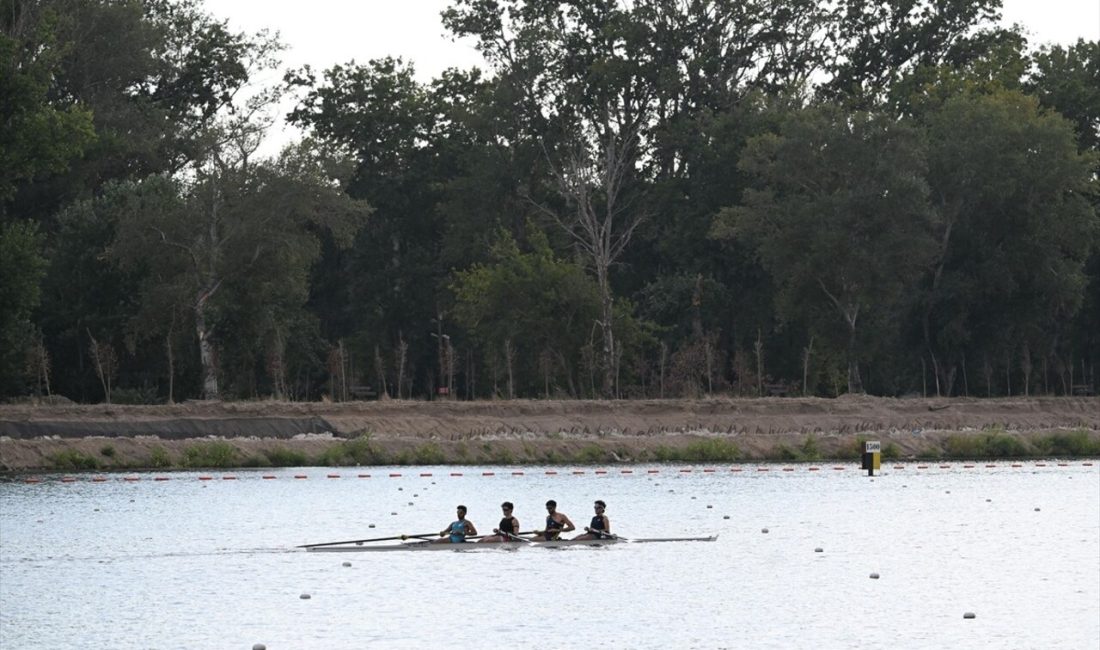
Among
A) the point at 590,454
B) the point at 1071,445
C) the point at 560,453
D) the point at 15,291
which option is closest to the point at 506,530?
the point at 560,453

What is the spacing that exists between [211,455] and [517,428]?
46.7 ft

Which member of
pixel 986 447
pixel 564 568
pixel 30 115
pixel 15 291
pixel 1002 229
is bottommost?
pixel 564 568

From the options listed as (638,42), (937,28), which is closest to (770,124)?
(638,42)

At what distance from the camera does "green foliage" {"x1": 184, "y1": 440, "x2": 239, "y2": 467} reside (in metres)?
75.1

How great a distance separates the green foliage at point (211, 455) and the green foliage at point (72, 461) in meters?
3.82

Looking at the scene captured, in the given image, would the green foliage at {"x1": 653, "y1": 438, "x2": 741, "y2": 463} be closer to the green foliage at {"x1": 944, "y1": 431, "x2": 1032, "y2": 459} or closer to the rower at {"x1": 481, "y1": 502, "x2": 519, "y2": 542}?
the green foliage at {"x1": 944, "y1": 431, "x2": 1032, "y2": 459}

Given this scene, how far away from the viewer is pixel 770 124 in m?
103

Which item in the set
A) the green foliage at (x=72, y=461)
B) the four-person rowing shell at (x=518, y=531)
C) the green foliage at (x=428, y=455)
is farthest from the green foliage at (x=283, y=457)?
the four-person rowing shell at (x=518, y=531)

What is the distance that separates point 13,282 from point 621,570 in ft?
146

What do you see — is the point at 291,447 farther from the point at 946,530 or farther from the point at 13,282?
the point at 946,530

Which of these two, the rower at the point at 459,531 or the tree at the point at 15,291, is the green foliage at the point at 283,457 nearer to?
the tree at the point at 15,291

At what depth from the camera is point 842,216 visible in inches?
3659

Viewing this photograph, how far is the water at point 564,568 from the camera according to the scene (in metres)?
37.1

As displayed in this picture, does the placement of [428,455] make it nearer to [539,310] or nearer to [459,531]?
[539,310]
